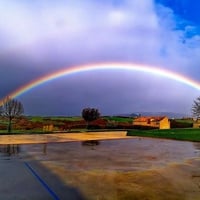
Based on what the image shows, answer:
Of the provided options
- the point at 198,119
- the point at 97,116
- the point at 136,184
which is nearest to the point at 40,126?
the point at 97,116

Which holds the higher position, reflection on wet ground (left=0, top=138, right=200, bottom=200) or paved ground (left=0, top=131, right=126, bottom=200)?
reflection on wet ground (left=0, top=138, right=200, bottom=200)

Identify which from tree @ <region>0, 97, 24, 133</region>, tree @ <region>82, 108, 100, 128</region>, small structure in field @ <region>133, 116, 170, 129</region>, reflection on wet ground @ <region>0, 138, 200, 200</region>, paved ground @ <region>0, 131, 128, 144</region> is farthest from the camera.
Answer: small structure in field @ <region>133, 116, 170, 129</region>

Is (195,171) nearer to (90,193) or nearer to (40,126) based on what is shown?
(90,193)

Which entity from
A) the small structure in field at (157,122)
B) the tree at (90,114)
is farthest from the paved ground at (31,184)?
the small structure in field at (157,122)

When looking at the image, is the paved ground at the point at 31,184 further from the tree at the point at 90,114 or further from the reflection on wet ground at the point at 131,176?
the tree at the point at 90,114

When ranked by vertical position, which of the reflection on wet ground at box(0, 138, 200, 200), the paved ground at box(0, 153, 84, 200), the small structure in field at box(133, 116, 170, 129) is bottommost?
the paved ground at box(0, 153, 84, 200)

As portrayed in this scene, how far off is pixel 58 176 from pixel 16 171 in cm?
246

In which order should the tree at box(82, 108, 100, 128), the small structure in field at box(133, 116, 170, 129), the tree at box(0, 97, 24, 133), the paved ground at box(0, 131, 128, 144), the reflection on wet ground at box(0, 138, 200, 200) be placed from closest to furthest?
the reflection on wet ground at box(0, 138, 200, 200)
the paved ground at box(0, 131, 128, 144)
the tree at box(0, 97, 24, 133)
the tree at box(82, 108, 100, 128)
the small structure in field at box(133, 116, 170, 129)

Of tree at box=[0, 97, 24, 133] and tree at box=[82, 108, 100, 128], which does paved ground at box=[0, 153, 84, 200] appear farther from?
tree at box=[82, 108, 100, 128]

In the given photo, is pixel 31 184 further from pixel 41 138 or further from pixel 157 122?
pixel 157 122

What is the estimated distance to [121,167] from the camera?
16.2 meters

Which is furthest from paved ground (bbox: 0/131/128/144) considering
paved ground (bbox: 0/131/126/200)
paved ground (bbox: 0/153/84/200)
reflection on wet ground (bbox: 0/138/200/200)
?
paved ground (bbox: 0/153/84/200)

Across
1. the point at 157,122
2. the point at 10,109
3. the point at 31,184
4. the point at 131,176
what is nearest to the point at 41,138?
the point at 10,109

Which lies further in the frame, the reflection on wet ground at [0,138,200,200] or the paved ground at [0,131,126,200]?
the reflection on wet ground at [0,138,200,200]
